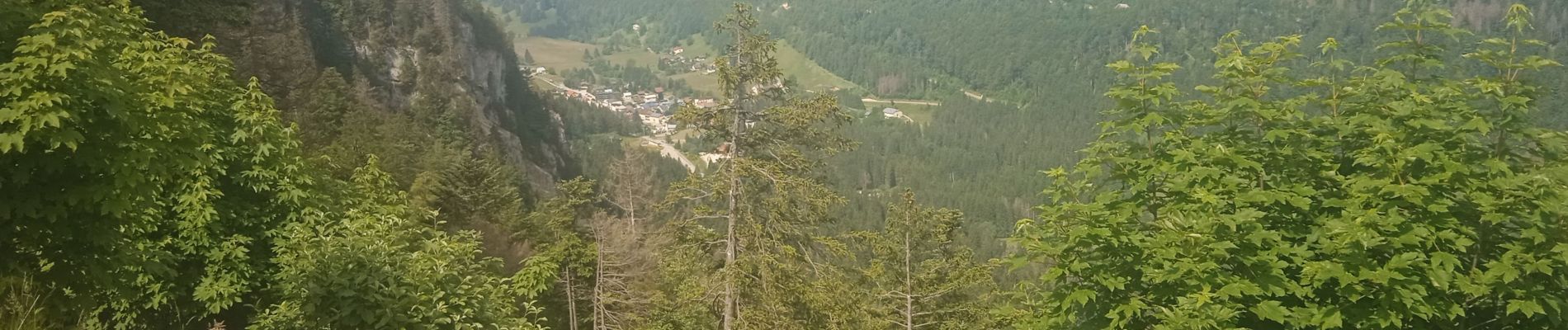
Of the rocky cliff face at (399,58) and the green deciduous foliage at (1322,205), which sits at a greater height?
the green deciduous foliage at (1322,205)

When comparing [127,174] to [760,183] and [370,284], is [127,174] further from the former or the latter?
[760,183]

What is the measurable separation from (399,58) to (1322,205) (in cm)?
6450

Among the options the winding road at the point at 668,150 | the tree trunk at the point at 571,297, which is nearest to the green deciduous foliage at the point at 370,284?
the tree trunk at the point at 571,297

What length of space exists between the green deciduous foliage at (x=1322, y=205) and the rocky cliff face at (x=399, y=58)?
2946cm

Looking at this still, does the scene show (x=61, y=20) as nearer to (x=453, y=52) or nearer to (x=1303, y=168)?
(x=1303, y=168)

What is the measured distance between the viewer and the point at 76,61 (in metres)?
6.35

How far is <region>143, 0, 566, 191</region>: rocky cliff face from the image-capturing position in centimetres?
3538

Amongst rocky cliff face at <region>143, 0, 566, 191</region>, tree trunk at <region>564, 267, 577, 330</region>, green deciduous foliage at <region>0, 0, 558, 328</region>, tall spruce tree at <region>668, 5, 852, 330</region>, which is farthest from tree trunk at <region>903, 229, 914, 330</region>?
rocky cliff face at <region>143, 0, 566, 191</region>

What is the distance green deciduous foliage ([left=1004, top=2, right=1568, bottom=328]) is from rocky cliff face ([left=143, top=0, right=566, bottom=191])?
96.7 ft

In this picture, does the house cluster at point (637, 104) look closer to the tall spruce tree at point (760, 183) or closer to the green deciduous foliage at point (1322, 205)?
the tall spruce tree at point (760, 183)

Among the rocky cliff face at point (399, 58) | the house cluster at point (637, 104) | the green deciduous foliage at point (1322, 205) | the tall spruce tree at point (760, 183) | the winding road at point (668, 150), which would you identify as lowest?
the house cluster at point (637, 104)

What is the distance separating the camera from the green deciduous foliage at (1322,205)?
609cm

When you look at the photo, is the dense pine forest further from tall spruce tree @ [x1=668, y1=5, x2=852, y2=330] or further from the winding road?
the winding road

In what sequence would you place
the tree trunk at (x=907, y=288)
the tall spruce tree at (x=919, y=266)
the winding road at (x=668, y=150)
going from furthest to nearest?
the winding road at (x=668, y=150) < the tall spruce tree at (x=919, y=266) < the tree trunk at (x=907, y=288)
